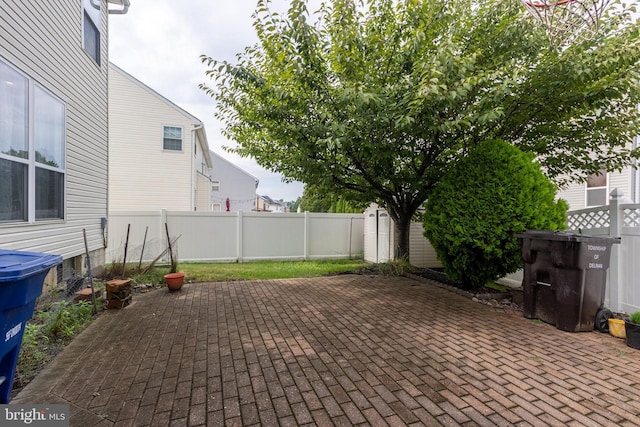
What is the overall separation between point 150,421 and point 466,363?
2864mm

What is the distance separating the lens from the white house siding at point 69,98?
3975mm

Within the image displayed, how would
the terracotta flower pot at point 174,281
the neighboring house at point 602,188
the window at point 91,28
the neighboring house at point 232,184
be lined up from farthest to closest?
the neighboring house at point 232,184 → the neighboring house at point 602,188 → the window at point 91,28 → the terracotta flower pot at point 174,281

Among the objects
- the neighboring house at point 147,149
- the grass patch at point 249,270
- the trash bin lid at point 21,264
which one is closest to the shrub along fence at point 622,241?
the grass patch at point 249,270

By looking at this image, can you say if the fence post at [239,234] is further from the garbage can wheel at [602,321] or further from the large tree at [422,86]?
the garbage can wheel at [602,321]

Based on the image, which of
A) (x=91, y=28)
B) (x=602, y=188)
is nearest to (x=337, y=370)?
(x=91, y=28)

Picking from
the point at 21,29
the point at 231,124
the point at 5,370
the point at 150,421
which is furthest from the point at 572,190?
the point at 21,29

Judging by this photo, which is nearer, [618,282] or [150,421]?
[150,421]

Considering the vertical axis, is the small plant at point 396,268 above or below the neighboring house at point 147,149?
below

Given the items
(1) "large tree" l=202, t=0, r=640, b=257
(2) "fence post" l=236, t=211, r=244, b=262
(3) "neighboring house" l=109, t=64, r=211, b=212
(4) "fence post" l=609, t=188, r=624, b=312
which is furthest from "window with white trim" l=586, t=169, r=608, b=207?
(3) "neighboring house" l=109, t=64, r=211, b=212

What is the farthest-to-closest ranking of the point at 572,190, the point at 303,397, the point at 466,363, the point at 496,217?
the point at 572,190, the point at 496,217, the point at 466,363, the point at 303,397

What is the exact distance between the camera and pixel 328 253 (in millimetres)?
10805

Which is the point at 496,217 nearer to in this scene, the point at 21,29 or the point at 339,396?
the point at 339,396

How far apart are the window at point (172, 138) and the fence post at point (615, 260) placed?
45.4 feet

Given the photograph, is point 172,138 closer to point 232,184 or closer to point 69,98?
point 69,98
